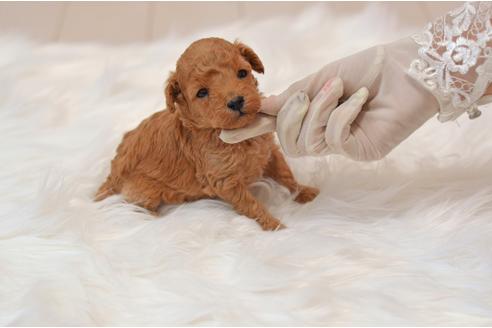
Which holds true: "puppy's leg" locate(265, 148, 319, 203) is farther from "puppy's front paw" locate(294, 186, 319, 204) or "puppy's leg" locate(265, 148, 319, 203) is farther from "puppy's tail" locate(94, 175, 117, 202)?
"puppy's tail" locate(94, 175, 117, 202)

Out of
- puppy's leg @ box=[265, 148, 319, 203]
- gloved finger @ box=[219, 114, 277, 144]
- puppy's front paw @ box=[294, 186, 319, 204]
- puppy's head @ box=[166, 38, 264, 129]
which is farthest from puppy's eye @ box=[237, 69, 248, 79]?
puppy's front paw @ box=[294, 186, 319, 204]

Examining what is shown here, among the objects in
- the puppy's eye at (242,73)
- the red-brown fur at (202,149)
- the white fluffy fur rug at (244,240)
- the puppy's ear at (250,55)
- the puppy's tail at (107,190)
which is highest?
the puppy's ear at (250,55)

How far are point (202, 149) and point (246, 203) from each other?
0.20 meters

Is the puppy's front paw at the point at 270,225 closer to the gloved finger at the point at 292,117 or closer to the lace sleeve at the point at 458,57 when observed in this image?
the gloved finger at the point at 292,117

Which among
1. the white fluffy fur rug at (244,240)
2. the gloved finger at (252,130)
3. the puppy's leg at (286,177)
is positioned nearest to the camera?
the white fluffy fur rug at (244,240)

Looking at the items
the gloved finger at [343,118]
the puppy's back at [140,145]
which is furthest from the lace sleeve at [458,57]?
the puppy's back at [140,145]

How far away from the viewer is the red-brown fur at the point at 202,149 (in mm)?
1400

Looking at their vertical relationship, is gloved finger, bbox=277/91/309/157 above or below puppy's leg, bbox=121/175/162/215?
above

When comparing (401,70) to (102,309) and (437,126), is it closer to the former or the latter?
(437,126)

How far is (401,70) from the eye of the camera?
1424mm

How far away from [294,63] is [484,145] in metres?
0.81

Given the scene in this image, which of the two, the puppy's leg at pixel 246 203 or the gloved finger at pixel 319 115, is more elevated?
the gloved finger at pixel 319 115

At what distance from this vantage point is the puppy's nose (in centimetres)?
138

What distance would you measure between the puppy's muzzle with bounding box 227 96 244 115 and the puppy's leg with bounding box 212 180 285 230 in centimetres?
29
